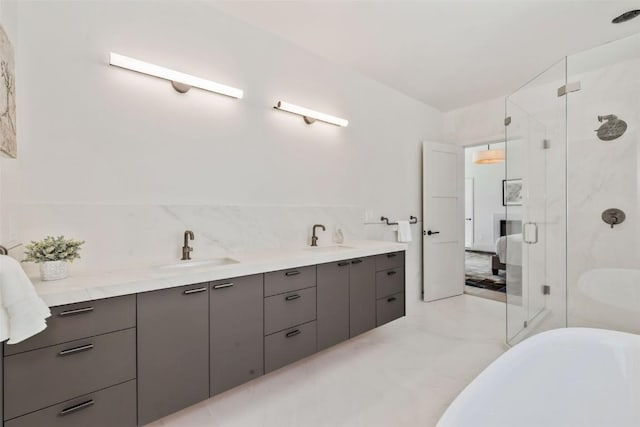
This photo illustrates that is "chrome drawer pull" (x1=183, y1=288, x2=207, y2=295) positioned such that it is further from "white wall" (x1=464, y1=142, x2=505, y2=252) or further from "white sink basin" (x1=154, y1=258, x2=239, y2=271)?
"white wall" (x1=464, y1=142, x2=505, y2=252)

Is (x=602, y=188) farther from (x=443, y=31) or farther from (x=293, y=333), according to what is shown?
(x=293, y=333)

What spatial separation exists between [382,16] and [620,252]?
2.63m

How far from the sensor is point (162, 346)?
56.4 inches

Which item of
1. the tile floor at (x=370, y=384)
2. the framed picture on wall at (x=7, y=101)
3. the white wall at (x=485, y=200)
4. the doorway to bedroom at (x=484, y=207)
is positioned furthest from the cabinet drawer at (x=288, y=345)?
the white wall at (x=485, y=200)

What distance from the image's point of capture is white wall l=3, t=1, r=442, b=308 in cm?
156

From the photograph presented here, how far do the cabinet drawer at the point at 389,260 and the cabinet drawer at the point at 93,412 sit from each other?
1.84m

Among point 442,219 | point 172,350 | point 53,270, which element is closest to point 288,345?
point 172,350

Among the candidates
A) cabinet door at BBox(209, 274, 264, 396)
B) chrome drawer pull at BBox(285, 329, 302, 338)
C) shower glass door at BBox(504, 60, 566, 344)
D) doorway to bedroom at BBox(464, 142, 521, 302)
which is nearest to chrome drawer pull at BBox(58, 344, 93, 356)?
cabinet door at BBox(209, 274, 264, 396)

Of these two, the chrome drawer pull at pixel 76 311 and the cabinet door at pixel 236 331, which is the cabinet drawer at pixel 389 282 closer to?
the cabinet door at pixel 236 331

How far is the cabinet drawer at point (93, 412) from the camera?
3.80 feet

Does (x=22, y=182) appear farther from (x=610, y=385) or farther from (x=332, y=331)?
(x=610, y=385)

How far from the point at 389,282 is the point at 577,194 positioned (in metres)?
1.84

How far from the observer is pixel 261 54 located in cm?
238

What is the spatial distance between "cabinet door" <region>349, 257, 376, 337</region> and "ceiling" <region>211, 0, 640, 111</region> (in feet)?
5.99
